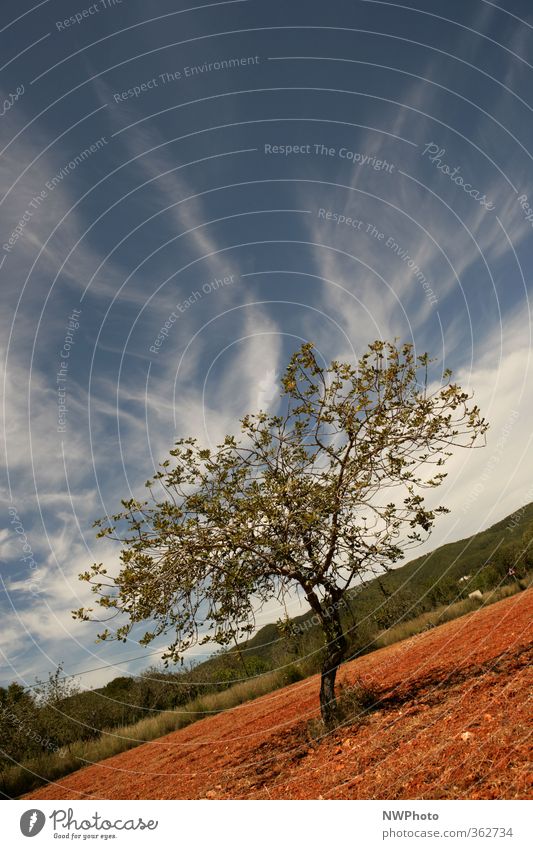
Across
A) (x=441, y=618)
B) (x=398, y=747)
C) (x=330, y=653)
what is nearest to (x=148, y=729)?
(x=330, y=653)

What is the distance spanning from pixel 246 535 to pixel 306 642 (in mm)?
31206

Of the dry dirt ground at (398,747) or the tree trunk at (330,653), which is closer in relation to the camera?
the dry dirt ground at (398,747)

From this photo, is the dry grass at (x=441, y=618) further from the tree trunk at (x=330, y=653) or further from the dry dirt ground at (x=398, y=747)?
the tree trunk at (x=330, y=653)

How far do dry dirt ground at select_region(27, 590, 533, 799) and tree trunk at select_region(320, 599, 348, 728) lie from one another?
1.94 ft

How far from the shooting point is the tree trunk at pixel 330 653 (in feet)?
39.0

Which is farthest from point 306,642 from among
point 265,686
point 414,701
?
point 414,701

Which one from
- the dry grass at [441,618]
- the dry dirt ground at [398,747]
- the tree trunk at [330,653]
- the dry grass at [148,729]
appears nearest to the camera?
the dry dirt ground at [398,747]

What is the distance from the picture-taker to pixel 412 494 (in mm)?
11281

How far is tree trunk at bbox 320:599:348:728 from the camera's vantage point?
468 inches

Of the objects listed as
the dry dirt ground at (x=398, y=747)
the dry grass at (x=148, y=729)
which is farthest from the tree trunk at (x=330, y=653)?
the dry grass at (x=148, y=729)

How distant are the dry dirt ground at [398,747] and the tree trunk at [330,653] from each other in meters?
0.59

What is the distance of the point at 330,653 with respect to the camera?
1201 centimetres

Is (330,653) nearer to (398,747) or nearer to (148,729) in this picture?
(398,747)
